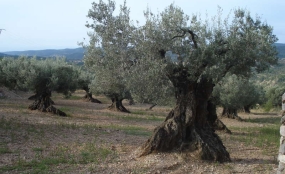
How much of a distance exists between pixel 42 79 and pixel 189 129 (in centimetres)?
1230

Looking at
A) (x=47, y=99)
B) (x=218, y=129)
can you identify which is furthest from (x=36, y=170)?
(x=47, y=99)

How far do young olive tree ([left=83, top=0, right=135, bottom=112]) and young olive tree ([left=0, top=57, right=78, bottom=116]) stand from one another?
9.27 meters

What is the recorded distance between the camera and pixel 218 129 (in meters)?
15.2

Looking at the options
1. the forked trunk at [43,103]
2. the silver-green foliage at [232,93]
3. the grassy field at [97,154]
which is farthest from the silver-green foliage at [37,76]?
the silver-green foliage at [232,93]

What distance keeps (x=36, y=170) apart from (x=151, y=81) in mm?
3625

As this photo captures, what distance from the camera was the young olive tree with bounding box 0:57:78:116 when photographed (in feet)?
61.6

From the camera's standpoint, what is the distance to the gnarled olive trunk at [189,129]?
28.9 feet

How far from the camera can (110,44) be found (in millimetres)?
9500

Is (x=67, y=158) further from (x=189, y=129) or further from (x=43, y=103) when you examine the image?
(x=43, y=103)

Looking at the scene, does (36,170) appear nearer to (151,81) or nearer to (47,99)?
(151,81)

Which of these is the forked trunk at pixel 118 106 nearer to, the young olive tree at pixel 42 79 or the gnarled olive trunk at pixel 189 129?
the young olive tree at pixel 42 79

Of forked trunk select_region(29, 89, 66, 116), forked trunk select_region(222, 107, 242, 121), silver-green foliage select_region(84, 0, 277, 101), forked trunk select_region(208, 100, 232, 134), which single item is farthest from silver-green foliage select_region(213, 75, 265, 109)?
silver-green foliage select_region(84, 0, 277, 101)

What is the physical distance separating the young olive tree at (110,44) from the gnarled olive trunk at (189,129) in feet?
5.05

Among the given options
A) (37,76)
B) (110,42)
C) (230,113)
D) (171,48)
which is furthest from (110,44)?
(230,113)
